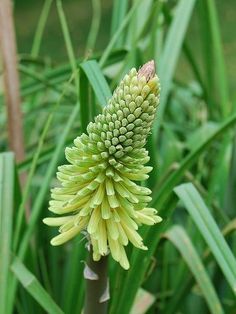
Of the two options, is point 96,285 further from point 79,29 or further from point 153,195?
point 79,29

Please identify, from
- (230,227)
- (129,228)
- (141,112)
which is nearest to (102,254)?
(129,228)

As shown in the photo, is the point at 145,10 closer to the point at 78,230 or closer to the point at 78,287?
the point at 78,287

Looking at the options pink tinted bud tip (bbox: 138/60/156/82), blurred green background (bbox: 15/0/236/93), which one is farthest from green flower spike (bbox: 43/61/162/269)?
blurred green background (bbox: 15/0/236/93)

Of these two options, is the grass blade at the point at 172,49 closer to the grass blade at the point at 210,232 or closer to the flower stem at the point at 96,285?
the grass blade at the point at 210,232

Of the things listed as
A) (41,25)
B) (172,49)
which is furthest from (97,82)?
(41,25)

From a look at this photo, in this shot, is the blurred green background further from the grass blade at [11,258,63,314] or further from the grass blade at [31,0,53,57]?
the grass blade at [11,258,63,314]

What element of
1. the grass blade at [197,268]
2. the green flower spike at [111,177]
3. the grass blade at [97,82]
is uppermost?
the grass blade at [97,82]

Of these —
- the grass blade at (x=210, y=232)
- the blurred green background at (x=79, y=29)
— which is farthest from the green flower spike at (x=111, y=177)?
the blurred green background at (x=79, y=29)
